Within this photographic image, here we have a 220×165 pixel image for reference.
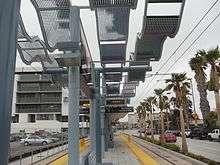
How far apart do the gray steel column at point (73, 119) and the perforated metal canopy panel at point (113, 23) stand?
1.46 meters

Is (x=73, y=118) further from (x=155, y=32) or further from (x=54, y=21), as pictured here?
(x=155, y=32)

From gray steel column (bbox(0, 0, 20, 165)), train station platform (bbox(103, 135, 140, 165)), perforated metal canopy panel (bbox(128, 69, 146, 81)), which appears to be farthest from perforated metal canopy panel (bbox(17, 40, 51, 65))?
train station platform (bbox(103, 135, 140, 165))

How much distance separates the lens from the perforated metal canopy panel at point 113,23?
9602mm

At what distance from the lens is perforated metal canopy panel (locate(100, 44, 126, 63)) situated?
541 inches

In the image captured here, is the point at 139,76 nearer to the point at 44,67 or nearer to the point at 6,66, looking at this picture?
the point at 44,67

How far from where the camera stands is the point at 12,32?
11.1 feet

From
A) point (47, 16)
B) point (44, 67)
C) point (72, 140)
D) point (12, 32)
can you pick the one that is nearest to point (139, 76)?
point (44, 67)

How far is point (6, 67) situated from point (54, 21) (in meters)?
7.21

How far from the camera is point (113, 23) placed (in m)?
10.6

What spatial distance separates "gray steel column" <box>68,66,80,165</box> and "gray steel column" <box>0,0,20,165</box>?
7999 millimetres

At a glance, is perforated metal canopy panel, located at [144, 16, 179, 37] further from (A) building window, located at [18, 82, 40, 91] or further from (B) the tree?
(A) building window, located at [18, 82, 40, 91]

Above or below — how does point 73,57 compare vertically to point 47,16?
below

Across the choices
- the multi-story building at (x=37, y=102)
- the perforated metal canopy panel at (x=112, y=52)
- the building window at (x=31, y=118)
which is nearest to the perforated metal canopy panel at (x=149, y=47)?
the perforated metal canopy panel at (x=112, y=52)

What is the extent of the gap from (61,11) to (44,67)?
5.36 m
